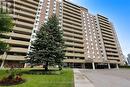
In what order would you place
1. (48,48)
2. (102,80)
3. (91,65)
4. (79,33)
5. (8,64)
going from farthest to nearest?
(79,33), (91,65), (8,64), (48,48), (102,80)

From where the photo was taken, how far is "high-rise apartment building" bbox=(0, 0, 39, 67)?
4903 centimetres

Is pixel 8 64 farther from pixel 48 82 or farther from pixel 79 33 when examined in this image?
pixel 79 33

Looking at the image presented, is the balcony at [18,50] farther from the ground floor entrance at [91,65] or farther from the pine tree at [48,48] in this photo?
the pine tree at [48,48]

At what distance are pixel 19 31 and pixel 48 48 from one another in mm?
31353

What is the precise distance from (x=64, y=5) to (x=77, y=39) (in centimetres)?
2001

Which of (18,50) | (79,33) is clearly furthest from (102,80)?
(79,33)

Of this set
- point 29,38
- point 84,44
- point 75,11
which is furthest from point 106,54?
point 29,38

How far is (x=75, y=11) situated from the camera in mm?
82312

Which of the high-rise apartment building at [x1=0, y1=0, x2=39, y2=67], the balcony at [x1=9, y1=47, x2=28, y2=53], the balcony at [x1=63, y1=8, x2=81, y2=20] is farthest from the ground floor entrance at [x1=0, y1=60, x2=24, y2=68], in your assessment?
the balcony at [x1=63, y1=8, x2=81, y2=20]

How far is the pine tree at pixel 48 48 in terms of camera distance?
1032 inches

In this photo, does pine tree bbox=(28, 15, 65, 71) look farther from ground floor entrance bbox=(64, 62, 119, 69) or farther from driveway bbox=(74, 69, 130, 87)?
ground floor entrance bbox=(64, 62, 119, 69)

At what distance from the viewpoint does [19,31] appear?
54500 millimetres

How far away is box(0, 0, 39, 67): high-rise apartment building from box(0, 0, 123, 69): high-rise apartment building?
0.37m

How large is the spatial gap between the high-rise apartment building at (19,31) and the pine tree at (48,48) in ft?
72.1
